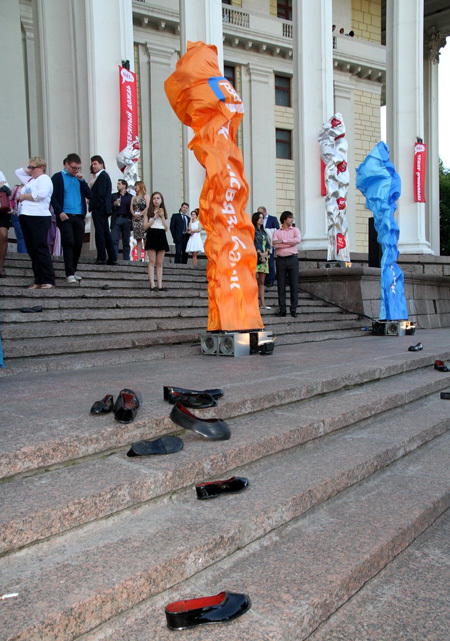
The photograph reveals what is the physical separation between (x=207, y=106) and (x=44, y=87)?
9112 millimetres

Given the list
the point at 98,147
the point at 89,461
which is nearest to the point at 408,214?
the point at 98,147

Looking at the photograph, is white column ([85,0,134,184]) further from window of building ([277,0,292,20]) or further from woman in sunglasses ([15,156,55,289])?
window of building ([277,0,292,20])

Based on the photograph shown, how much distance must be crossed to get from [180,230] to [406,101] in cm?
925

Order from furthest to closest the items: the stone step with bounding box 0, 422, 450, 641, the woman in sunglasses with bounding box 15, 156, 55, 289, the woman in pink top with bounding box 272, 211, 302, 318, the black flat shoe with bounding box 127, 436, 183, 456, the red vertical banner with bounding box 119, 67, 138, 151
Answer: the red vertical banner with bounding box 119, 67, 138, 151 → the woman in pink top with bounding box 272, 211, 302, 318 → the woman in sunglasses with bounding box 15, 156, 55, 289 → the black flat shoe with bounding box 127, 436, 183, 456 → the stone step with bounding box 0, 422, 450, 641

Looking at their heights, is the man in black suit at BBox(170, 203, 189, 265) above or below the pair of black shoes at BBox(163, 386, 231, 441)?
above

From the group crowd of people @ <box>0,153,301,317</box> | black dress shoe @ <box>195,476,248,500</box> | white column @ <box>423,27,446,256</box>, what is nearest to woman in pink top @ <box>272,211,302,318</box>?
crowd of people @ <box>0,153,301,317</box>

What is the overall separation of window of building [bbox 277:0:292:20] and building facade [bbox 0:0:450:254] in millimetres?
64

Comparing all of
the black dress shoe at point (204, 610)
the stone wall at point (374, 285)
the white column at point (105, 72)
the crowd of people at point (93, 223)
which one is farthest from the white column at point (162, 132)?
the black dress shoe at point (204, 610)

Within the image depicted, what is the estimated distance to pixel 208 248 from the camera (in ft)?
21.5

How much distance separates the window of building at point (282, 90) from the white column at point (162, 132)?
19.2 feet

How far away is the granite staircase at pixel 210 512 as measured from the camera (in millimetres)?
1861

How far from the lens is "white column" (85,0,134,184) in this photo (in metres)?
12.9

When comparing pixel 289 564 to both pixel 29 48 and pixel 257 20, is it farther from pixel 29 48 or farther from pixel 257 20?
pixel 257 20

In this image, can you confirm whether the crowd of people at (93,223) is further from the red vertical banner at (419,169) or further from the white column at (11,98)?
the red vertical banner at (419,169)
